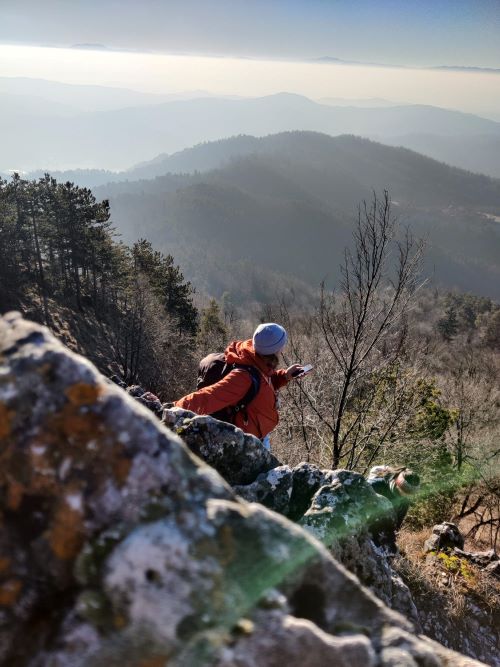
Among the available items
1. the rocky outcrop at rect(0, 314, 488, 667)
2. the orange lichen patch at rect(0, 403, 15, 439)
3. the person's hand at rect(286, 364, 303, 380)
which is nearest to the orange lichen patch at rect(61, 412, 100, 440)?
the rocky outcrop at rect(0, 314, 488, 667)

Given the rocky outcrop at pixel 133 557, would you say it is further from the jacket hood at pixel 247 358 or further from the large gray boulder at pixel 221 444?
the jacket hood at pixel 247 358

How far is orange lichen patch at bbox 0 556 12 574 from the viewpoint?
1856 millimetres

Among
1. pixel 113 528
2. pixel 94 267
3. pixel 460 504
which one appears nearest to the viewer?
pixel 113 528

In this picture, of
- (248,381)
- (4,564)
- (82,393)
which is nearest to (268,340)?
(248,381)

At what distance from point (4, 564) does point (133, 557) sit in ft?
1.71

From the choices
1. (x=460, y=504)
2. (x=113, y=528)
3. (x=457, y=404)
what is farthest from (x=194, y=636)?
(x=457, y=404)

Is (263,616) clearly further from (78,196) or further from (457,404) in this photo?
(78,196)

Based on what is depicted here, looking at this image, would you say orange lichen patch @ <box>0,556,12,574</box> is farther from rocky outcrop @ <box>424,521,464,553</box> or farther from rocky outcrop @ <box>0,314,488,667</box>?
rocky outcrop @ <box>424,521,464,553</box>

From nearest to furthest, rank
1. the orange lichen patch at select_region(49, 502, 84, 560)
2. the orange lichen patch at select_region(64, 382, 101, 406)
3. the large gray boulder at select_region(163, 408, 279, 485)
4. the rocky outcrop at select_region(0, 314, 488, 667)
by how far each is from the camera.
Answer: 1. the rocky outcrop at select_region(0, 314, 488, 667)
2. the orange lichen patch at select_region(49, 502, 84, 560)
3. the orange lichen patch at select_region(64, 382, 101, 406)
4. the large gray boulder at select_region(163, 408, 279, 485)

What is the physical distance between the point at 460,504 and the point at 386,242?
16.0 metres

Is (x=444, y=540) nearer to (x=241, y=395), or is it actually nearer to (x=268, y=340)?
(x=241, y=395)

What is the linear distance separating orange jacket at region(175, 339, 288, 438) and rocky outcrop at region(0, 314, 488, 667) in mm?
2642

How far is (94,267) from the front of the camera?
37.3 meters

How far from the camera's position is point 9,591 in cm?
185
